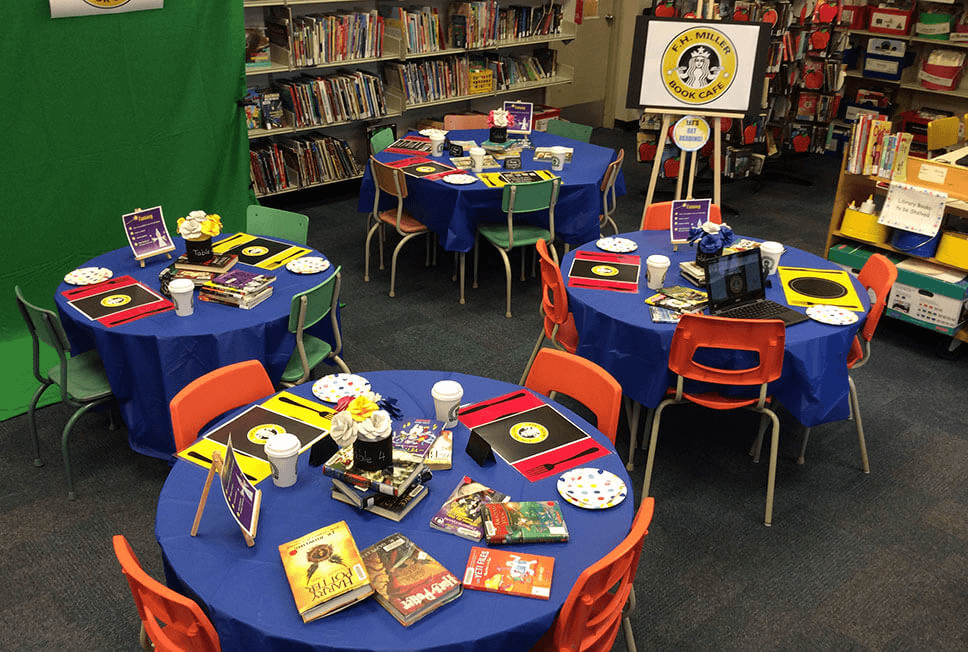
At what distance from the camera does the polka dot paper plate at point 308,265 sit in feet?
12.7

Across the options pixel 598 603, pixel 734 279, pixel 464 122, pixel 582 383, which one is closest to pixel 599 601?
pixel 598 603

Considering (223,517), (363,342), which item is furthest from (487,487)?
(363,342)

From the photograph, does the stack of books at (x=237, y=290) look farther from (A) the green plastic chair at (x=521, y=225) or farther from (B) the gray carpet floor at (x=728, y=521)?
(A) the green plastic chair at (x=521, y=225)

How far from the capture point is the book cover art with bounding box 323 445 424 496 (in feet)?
7.43

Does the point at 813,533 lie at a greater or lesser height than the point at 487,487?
lesser

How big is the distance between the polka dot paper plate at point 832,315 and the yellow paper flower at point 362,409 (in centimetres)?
209

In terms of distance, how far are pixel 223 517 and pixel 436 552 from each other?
24.1 inches

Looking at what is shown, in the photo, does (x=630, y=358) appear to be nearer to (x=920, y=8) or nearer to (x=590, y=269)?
(x=590, y=269)

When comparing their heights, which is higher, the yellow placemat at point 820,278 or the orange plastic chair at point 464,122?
the orange plastic chair at point 464,122

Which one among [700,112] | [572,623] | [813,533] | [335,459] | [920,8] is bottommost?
[813,533]

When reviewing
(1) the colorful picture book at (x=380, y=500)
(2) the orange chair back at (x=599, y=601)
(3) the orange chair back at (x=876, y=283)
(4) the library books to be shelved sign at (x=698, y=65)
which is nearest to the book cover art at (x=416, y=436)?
(1) the colorful picture book at (x=380, y=500)

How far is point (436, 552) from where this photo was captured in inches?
85.5

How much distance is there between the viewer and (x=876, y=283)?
3.80 metres

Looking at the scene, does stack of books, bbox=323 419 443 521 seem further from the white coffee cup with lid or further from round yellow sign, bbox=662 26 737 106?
round yellow sign, bbox=662 26 737 106
